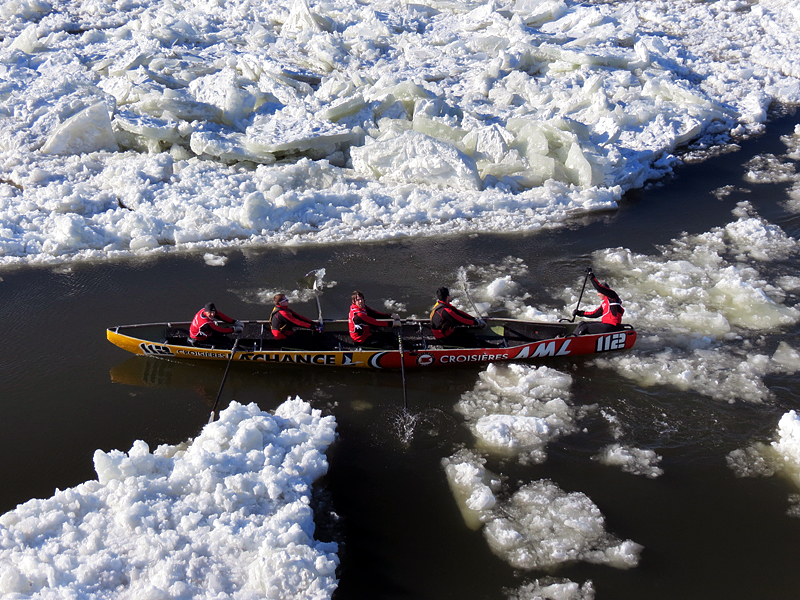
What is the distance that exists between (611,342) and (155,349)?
797 centimetres

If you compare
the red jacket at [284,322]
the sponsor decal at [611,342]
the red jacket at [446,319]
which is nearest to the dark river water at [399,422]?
the sponsor decal at [611,342]

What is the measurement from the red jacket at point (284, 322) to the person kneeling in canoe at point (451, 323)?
227 centimetres

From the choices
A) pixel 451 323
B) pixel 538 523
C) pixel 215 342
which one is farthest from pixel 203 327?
pixel 538 523

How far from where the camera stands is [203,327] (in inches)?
408

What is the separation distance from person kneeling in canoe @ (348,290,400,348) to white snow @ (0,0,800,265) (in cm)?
415

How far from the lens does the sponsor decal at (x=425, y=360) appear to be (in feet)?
34.2

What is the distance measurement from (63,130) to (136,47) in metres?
5.78

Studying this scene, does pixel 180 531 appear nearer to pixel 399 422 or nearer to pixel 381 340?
pixel 399 422

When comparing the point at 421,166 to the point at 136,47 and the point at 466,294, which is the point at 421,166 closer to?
the point at 466,294

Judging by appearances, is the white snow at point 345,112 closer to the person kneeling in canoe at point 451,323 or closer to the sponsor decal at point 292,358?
the person kneeling in canoe at point 451,323

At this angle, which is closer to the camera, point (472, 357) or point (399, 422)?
point (399, 422)

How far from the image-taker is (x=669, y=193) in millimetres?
16859

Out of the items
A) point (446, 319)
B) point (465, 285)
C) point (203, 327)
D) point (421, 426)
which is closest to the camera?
point (421, 426)

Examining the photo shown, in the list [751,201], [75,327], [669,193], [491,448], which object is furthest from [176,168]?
[751,201]
